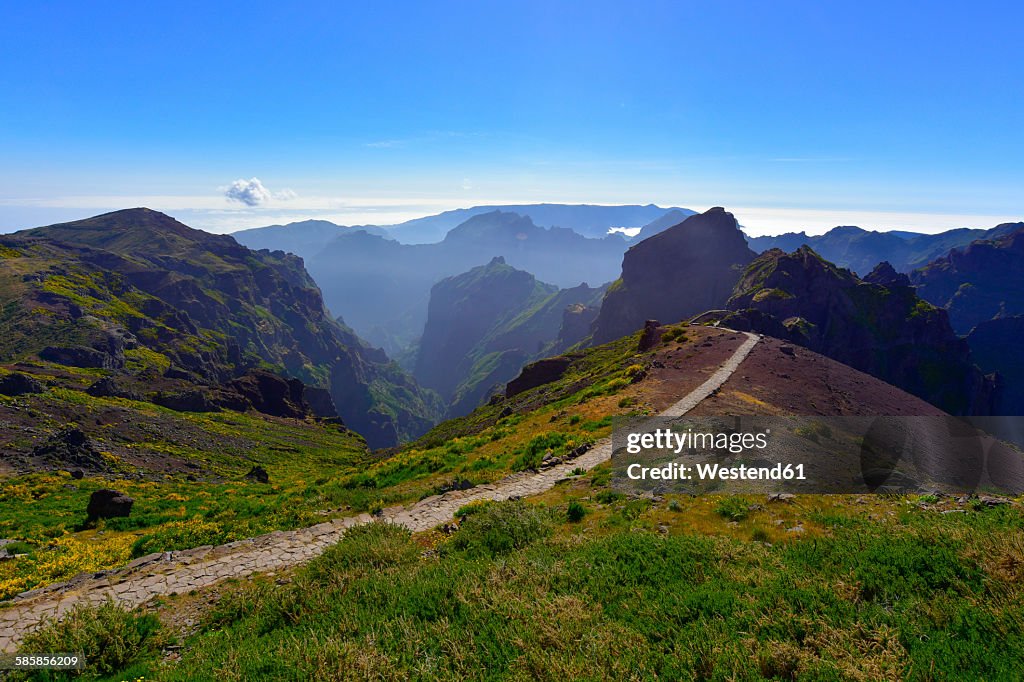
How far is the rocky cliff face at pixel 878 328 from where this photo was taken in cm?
14200

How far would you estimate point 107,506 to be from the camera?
74.1 ft

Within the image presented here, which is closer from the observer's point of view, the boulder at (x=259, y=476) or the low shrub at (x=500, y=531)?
the low shrub at (x=500, y=531)

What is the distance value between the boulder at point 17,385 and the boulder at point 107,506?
64342mm

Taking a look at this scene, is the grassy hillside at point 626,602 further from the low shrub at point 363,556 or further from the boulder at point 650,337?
the boulder at point 650,337

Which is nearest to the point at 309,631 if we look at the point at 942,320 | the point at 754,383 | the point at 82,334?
the point at 754,383

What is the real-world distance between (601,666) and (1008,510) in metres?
12.1

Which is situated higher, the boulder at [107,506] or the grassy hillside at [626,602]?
the grassy hillside at [626,602]

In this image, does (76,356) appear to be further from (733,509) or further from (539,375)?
(733,509)

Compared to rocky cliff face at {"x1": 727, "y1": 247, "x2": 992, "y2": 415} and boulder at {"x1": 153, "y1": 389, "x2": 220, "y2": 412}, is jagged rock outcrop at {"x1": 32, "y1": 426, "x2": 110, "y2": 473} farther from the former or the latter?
rocky cliff face at {"x1": 727, "y1": 247, "x2": 992, "y2": 415}

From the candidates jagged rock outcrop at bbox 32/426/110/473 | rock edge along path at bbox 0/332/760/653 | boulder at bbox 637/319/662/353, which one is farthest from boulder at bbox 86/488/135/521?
boulder at bbox 637/319/662/353

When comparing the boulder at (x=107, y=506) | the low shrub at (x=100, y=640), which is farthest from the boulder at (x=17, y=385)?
the low shrub at (x=100, y=640)
